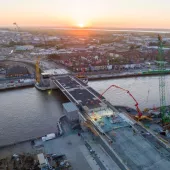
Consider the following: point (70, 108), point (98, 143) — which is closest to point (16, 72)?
point (70, 108)

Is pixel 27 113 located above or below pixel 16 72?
below

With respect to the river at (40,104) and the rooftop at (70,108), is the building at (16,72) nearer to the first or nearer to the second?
the river at (40,104)

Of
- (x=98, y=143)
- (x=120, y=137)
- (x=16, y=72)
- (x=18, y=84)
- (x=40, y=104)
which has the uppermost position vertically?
(x=16, y=72)

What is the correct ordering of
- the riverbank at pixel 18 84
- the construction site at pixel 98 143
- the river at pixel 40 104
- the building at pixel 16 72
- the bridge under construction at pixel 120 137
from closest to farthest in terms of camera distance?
the bridge under construction at pixel 120 137 → the construction site at pixel 98 143 → the river at pixel 40 104 → the riverbank at pixel 18 84 → the building at pixel 16 72

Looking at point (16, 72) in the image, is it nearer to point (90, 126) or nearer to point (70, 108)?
point (70, 108)

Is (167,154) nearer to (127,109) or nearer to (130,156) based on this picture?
(130,156)

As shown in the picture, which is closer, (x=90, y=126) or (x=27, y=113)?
(x=90, y=126)

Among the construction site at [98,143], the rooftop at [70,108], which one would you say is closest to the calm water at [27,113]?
the construction site at [98,143]

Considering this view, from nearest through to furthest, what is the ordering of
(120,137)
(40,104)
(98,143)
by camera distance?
(120,137) → (98,143) → (40,104)

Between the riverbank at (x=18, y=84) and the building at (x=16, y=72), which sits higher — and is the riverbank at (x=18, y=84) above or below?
below

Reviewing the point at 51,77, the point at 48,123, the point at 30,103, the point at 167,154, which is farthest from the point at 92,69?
the point at 167,154
